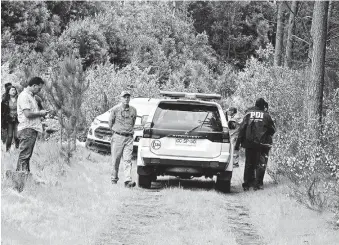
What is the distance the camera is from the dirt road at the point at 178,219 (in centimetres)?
808

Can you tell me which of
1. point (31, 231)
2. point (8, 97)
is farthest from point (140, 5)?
point (31, 231)

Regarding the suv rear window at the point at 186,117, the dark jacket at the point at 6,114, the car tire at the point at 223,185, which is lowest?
the car tire at the point at 223,185

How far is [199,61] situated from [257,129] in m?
43.1

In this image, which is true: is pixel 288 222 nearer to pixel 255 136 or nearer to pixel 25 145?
pixel 255 136

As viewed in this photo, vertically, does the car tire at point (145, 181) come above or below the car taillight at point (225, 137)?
below

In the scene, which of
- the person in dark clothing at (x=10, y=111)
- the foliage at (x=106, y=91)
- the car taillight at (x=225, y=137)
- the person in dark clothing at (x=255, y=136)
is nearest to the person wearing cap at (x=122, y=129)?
the car taillight at (x=225, y=137)

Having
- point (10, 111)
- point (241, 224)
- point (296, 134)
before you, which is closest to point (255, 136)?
point (296, 134)

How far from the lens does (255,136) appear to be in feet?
43.6

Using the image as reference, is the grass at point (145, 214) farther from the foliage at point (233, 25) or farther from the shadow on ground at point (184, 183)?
the foliage at point (233, 25)

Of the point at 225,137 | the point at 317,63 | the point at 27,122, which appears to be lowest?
the point at 225,137

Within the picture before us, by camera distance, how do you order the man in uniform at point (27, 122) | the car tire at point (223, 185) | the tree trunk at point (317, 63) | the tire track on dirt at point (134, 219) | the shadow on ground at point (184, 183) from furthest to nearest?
the tree trunk at point (317, 63), the shadow on ground at point (184, 183), the car tire at point (223, 185), the man in uniform at point (27, 122), the tire track on dirt at point (134, 219)

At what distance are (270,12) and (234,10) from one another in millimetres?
3849

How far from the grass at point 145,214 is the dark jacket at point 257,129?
3.05ft

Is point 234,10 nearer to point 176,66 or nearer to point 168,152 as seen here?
point 176,66
